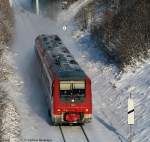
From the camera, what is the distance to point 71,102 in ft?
77.0

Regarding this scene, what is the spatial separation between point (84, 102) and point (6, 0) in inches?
1228

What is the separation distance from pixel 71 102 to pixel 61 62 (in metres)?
2.82

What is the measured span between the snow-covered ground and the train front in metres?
0.53

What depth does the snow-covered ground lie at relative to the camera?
74.7 ft

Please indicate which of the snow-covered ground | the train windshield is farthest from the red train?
the snow-covered ground

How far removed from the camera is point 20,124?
77.6 ft

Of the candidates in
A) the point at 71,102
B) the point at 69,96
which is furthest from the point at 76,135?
the point at 69,96

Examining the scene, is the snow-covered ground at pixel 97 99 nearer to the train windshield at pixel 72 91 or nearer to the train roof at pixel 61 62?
the train windshield at pixel 72 91

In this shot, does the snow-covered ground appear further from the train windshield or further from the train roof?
the train roof

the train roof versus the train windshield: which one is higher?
the train roof

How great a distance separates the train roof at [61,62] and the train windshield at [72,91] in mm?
231

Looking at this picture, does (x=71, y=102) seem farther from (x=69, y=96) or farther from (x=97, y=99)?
(x=97, y=99)

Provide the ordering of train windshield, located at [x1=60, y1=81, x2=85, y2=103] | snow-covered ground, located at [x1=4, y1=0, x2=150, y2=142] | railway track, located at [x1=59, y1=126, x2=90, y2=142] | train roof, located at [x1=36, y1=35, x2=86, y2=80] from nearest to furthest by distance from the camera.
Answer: railway track, located at [x1=59, y1=126, x2=90, y2=142], snow-covered ground, located at [x1=4, y1=0, x2=150, y2=142], train windshield, located at [x1=60, y1=81, x2=85, y2=103], train roof, located at [x1=36, y1=35, x2=86, y2=80]

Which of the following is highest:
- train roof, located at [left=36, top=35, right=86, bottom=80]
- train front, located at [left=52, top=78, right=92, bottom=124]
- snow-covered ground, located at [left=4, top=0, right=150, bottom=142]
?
train roof, located at [left=36, top=35, right=86, bottom=80]
